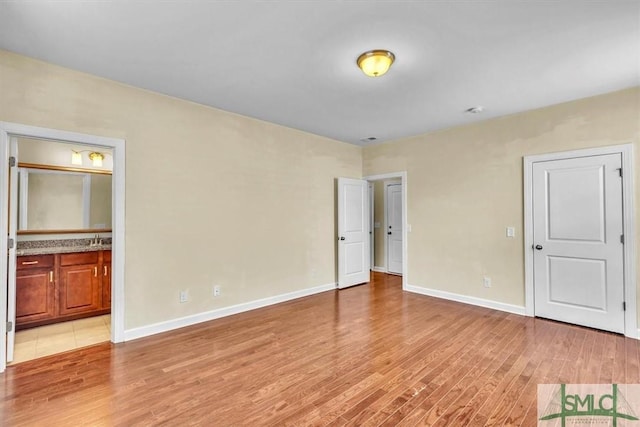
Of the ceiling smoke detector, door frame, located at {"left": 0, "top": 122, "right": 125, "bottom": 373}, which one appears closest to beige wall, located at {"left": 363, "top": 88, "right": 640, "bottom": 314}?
the ceiling smoke detector

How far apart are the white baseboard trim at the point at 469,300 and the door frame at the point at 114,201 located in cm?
410

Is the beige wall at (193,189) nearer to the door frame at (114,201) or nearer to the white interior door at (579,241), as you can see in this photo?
the door frame at (114,201)

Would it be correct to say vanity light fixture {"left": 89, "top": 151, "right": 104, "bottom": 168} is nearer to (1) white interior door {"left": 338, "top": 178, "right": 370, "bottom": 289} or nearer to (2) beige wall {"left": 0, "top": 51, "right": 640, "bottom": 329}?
(2) beige wall {"left": 0, "top": 51, "right": 640, "bottom": 329}

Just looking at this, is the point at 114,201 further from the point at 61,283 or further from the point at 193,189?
the point at 61,283

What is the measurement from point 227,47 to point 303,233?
295cm

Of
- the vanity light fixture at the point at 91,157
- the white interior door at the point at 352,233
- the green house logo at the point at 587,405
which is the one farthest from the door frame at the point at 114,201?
the green house logo at the point at 587,405

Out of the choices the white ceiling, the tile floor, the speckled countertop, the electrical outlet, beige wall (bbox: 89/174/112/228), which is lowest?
the tile floor

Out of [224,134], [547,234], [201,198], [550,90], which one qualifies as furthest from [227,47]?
[547,234]

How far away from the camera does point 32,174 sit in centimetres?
383

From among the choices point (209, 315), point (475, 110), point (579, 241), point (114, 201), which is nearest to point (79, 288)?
point (114, 201)

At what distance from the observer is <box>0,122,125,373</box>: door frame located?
2.48m

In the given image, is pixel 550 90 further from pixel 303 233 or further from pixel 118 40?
pixel 118 40

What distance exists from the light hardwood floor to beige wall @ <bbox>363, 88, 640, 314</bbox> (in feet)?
2.76

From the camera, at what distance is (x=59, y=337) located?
126 inches
